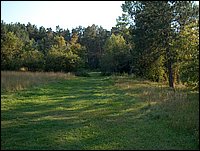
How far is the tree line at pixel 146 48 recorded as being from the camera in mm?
14383

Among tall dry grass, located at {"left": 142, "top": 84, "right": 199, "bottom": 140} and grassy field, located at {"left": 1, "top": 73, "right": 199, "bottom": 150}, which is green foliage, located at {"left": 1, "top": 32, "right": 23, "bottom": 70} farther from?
tall dry grass, located at {"left": 142, "top": 84, "right": 199, "bottom": 140}

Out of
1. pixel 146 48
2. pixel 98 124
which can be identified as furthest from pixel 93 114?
pixel 146 48

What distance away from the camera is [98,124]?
13.6m

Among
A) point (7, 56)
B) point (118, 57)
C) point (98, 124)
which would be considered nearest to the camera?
point (7, 56)

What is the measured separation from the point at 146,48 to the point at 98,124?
22.3 meters

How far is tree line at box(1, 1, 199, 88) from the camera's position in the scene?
47.2ft

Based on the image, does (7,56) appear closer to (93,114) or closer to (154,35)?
(93,114)

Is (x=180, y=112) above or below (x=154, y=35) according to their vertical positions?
below

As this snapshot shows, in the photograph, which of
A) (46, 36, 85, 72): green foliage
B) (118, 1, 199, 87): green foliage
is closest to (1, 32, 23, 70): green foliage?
(118, 1, 199, 87): green foliage

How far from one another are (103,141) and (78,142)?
2.84ft

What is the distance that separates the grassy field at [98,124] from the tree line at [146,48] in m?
2.17

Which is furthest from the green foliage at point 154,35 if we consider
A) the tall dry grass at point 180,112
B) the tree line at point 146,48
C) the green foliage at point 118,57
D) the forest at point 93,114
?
the green foliage at point 118,57

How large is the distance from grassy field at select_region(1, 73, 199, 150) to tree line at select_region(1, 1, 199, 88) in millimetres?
2174

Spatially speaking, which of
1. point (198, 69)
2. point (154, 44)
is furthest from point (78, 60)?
point (198, 69)
